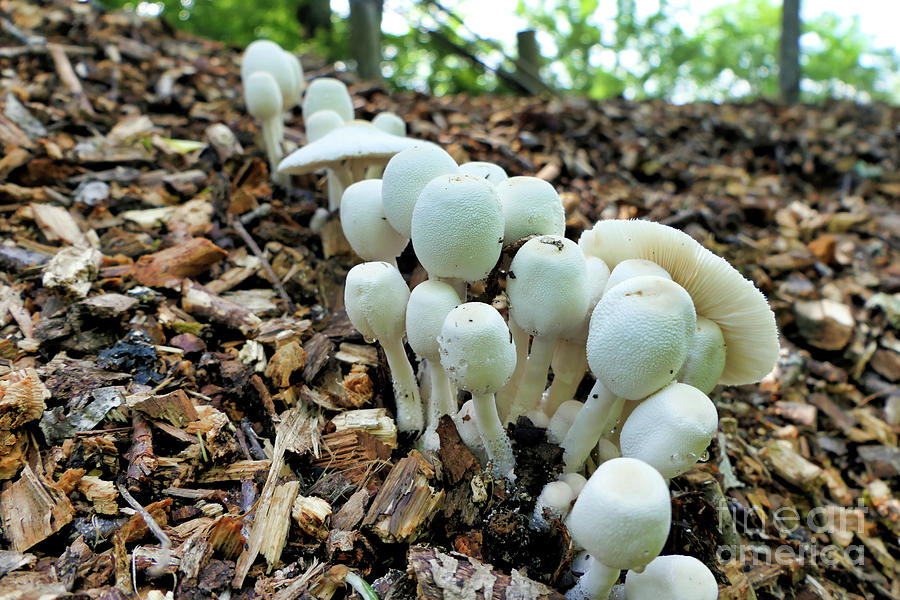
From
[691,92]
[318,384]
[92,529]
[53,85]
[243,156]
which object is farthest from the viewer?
[691,92]

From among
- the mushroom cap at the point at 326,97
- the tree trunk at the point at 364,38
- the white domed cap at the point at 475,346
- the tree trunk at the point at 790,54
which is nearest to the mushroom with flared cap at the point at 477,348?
the white domed cap at the point at 475,346

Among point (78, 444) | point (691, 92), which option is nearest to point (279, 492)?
point (78, 444)

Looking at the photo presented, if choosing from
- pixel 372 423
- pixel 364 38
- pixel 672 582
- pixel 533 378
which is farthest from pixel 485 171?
pixel 364 38

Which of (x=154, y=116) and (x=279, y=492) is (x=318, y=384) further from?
(x=154, y=116)

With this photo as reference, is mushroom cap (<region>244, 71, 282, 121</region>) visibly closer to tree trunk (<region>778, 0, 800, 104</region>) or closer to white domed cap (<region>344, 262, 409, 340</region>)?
white domed cap (<region>344, 262, 409, 340</region>)

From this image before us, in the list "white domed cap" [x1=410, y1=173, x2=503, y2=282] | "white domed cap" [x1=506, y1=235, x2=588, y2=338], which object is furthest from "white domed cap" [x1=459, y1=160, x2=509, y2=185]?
"white domed cap" [x1=506, y1=235, x2=588, y2=338]
